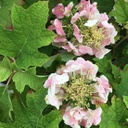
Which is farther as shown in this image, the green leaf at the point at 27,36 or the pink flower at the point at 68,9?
the pink flower at the point at 68,9

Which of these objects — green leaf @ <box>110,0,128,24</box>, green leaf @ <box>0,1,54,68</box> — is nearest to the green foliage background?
green leaf @ <box>0,1,54,68</box>

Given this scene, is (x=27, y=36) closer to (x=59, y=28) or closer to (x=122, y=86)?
(x=59, y=28)

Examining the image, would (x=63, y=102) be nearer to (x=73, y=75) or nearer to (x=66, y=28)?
(x=73, y=75)

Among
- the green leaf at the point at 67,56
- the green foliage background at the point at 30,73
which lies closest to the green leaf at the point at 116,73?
the green foliage background at the point at 30,73

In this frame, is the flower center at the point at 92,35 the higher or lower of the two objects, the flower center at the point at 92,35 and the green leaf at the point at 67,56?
the higher

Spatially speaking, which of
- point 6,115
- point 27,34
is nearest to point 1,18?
point 27,34

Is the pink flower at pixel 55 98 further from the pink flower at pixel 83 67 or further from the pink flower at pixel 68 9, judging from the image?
the pink flower at pixel 68 9
